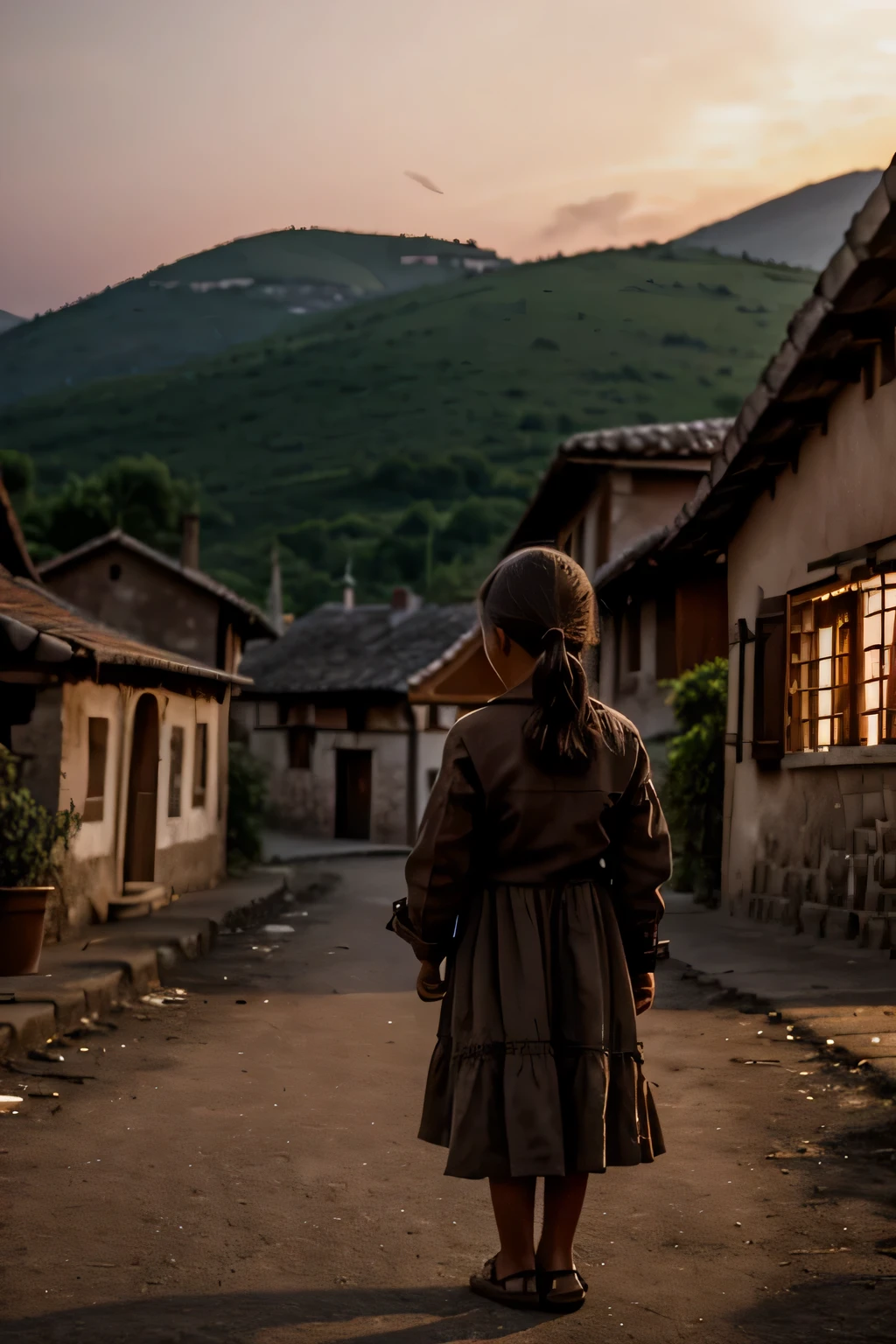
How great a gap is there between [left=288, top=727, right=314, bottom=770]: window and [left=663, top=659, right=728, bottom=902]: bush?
25.4 m

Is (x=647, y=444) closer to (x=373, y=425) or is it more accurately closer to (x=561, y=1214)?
(x=561, y=1214)

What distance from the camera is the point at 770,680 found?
39.2 ft

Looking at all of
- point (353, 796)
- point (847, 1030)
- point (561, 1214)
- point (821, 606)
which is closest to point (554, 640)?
point (561, 1214)

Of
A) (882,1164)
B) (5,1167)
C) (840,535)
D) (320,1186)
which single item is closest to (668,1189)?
(882,1164)

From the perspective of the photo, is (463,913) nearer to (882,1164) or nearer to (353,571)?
(882,1164)

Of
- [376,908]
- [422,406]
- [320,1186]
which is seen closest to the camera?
[320,1186]

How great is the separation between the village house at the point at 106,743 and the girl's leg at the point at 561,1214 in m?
8.83

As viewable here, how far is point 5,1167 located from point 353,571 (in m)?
82.5

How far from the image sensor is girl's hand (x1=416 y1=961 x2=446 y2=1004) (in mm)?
3572

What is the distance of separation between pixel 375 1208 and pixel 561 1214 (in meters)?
1.08

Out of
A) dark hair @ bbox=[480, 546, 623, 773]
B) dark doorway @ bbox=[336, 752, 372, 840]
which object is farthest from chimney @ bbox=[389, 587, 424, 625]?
dark hair @ bbox=[480, 546, 623, 773]

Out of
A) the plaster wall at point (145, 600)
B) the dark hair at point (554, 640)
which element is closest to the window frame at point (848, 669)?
the dark hair at point (554, 640)

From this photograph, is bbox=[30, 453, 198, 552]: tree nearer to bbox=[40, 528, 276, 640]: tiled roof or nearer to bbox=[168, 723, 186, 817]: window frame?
bbox=[40, 528, 276, 640]: tiled roof

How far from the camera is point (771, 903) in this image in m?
12.0
